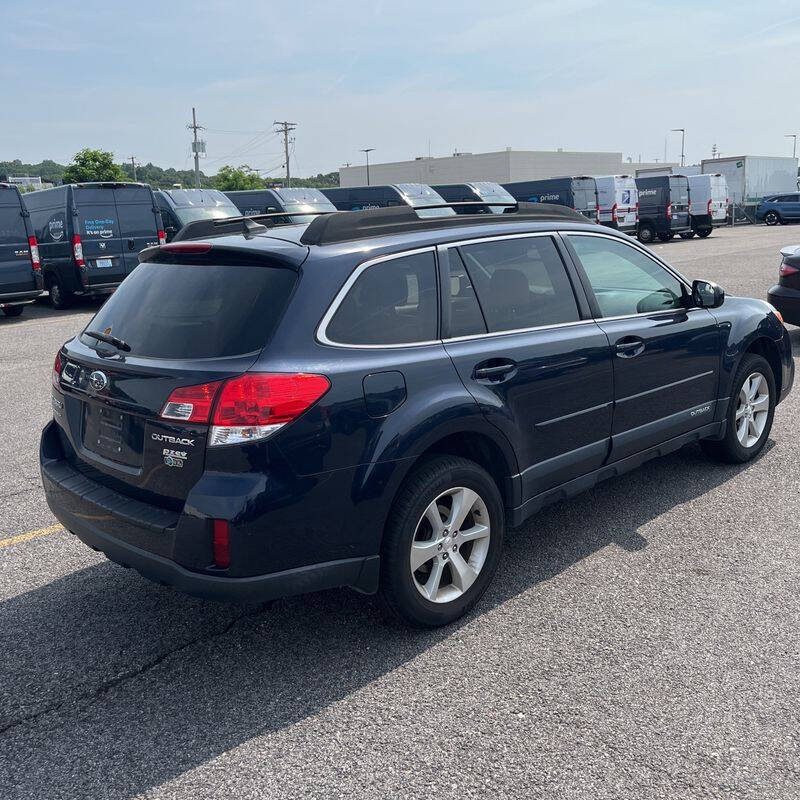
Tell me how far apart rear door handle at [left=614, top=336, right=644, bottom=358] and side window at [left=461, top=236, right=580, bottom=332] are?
0.30 metres

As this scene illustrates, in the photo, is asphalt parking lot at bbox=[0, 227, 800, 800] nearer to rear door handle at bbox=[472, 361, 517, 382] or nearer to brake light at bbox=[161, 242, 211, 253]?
rear door handle at bbox=[472, 361, 517, 382]

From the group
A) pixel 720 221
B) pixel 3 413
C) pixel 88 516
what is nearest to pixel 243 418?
pixel 88 516

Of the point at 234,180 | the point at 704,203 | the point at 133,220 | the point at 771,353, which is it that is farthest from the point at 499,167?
the point at 771,353

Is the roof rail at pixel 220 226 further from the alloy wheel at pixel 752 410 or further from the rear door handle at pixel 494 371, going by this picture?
the alloy wheel at pixel 752 410

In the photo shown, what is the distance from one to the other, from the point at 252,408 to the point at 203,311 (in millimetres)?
561

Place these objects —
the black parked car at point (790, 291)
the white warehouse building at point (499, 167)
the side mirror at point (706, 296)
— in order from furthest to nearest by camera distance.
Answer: the white warehouse building at point (499, 167) < the black parked car at point (790, 291) < the side mirror at point (706, 296)

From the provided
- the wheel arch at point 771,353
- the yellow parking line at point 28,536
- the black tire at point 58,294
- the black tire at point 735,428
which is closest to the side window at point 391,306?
the yellow parking line at point 28,536

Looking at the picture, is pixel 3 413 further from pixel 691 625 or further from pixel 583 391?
pixel 691 625

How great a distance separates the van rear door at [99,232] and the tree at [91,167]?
179 ft

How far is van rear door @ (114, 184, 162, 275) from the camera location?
15.4 m

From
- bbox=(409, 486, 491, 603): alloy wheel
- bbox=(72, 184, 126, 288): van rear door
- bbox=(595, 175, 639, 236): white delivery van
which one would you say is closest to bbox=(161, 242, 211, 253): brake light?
bbox=(409, 486, 491, 603): alloy wheel

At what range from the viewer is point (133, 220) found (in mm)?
15555

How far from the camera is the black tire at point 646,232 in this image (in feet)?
106

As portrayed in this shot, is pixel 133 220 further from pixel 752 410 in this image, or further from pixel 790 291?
pixel 752 410
